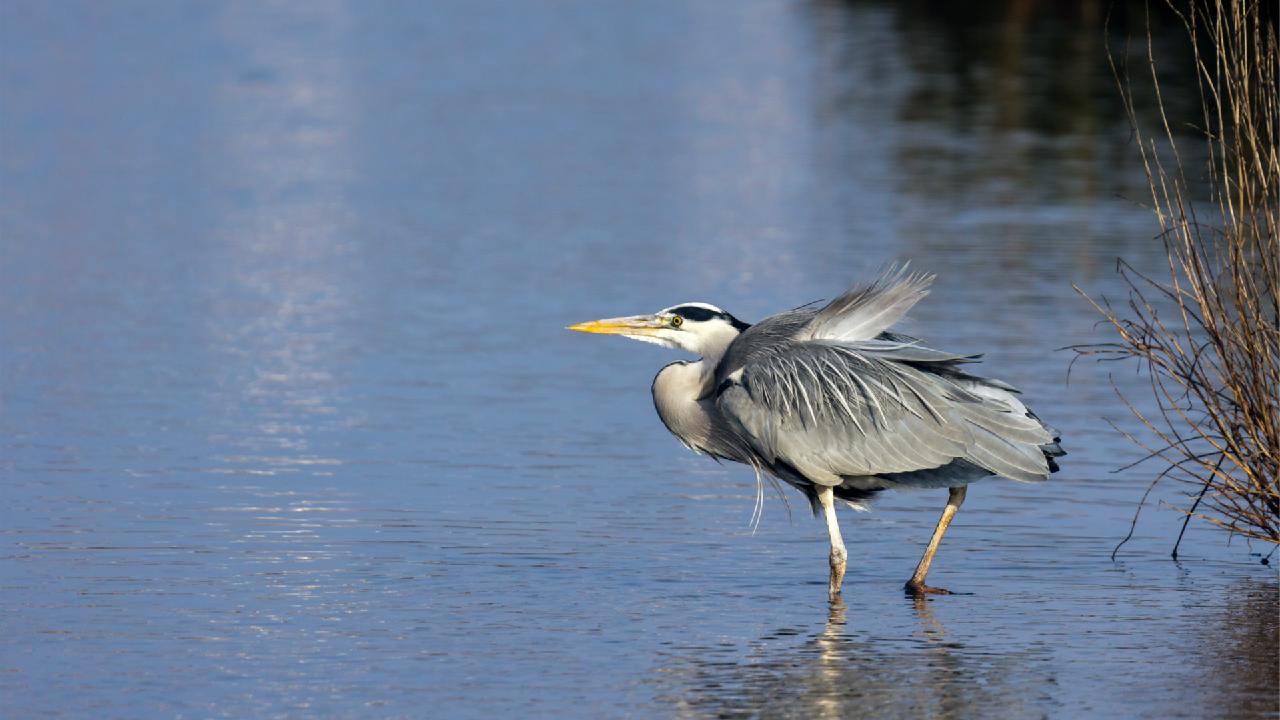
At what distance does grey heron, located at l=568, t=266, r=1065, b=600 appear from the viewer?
901 cm

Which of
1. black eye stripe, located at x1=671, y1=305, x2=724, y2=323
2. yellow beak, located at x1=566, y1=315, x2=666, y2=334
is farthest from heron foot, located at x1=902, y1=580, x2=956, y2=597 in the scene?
yellow beak, located at x1=566, y1=315, x2=666, y2=334

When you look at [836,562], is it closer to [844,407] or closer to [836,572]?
[836,572]

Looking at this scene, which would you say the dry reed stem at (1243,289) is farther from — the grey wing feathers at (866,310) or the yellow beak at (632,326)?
the yellow beak at (632,326)

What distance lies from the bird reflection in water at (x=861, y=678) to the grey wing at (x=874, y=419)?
797mm

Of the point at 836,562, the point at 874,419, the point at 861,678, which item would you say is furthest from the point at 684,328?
the point at 861,678

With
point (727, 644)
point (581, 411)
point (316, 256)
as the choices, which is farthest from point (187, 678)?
point (316, 256)

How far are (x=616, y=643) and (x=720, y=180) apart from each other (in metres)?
15.1

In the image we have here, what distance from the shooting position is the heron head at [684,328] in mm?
9539

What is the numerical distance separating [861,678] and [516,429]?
15.0ft

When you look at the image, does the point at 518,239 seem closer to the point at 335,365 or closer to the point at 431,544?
the point at 335,365

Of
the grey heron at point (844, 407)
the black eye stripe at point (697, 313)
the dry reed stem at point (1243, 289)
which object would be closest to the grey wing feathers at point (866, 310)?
the grey heron at point (844, 407)

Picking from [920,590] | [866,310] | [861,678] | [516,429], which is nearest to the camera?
[861,678]

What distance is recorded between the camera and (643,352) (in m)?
14.8

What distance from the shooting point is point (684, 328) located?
957 centimetres
